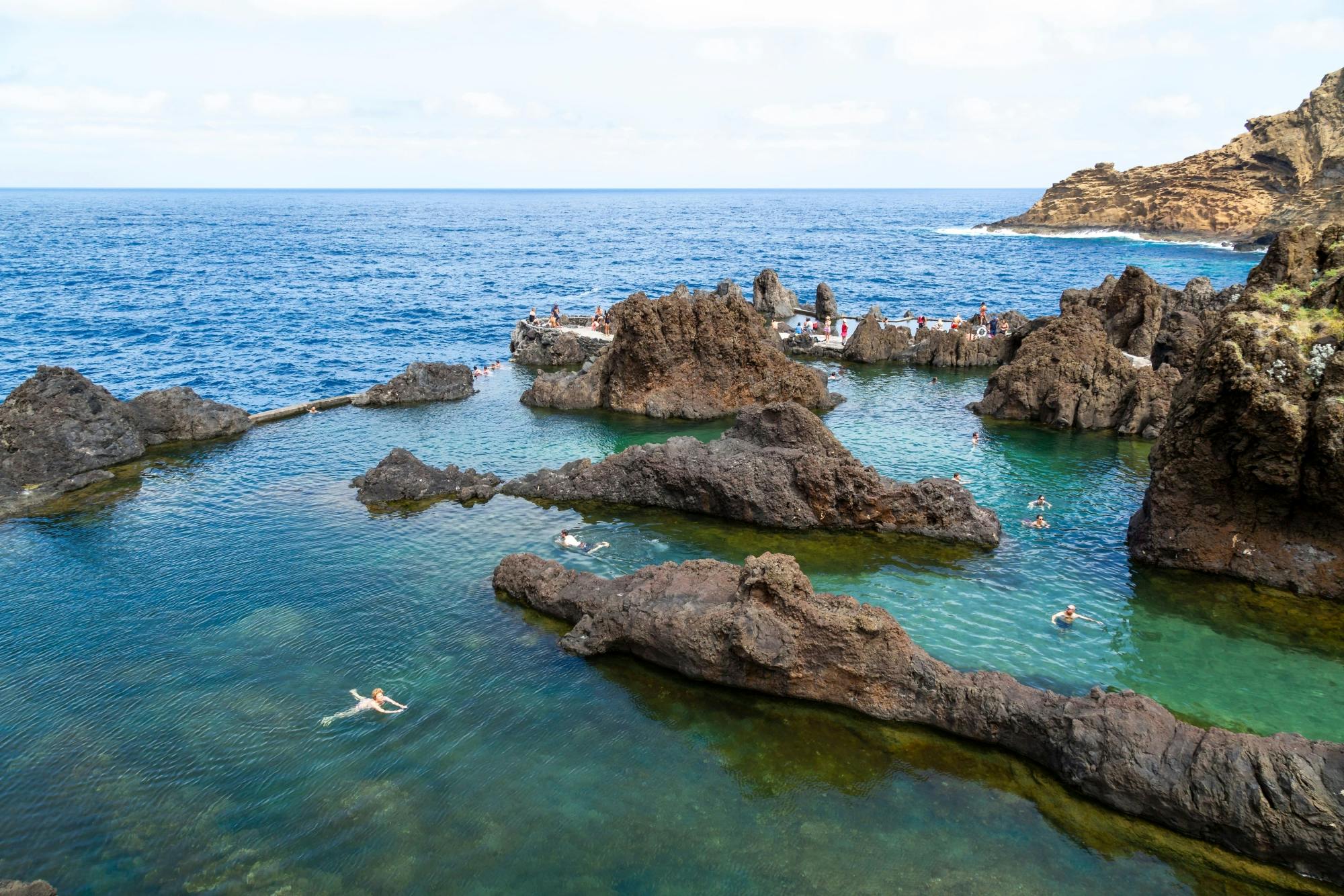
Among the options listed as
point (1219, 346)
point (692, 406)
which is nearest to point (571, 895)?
point (1219, 346)

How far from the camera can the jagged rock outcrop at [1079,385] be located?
41312 mm

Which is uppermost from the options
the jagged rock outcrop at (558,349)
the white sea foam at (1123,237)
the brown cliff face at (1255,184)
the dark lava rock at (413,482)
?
the brown cliff face at (1255,184)

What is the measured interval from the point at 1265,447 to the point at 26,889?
106 ft

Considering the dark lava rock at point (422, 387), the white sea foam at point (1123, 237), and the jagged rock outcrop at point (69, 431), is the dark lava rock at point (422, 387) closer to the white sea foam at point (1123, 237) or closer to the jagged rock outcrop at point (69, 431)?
the jagged rock outcrop at point (69, 431)

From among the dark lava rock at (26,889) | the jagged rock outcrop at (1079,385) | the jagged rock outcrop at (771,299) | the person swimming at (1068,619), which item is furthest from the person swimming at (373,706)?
the jagged rock outcrop at (771,299)

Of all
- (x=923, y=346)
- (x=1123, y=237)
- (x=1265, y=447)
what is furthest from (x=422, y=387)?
(x=1123, y=237)

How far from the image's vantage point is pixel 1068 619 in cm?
2330

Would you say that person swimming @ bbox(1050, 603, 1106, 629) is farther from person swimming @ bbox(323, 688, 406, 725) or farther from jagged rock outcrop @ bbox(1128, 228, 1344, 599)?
person swimming @ bbox(323, 688, 406, 725)

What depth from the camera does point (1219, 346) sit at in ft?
80.0

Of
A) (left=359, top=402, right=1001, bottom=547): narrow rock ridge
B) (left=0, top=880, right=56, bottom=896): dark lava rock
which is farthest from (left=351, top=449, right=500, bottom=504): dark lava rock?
(left=0, top=880, right=56, bottom=896): dark lava rock

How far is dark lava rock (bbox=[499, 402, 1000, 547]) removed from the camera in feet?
95.2

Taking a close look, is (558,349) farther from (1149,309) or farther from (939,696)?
(939,696)

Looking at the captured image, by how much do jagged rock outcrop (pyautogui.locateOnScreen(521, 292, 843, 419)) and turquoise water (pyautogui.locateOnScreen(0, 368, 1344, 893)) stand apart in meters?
15.1

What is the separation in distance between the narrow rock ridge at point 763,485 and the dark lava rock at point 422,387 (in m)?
15.8
